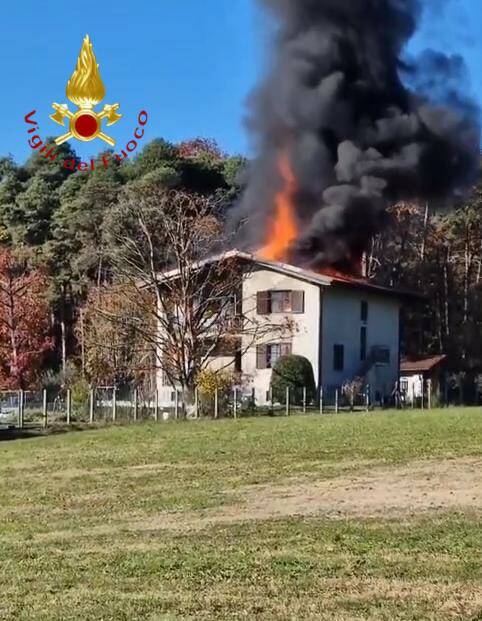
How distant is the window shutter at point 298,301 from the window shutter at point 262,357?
188cm

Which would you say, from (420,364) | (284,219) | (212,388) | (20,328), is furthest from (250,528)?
(420,364)

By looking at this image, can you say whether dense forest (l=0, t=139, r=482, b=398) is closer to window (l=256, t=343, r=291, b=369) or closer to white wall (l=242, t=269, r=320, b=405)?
white wall (l=242, t=269, r=320, b=405)

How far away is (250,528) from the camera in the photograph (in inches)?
415

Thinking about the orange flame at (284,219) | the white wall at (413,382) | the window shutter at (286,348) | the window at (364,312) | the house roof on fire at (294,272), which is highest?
the orange flame at (284,219)

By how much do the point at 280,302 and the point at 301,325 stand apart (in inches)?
49.0

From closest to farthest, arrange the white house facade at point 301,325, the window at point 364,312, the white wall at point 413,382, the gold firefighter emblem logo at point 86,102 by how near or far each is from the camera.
Answer: the gold firefighter emblem logo at point 86,102 < the white house facade at point 301,325 < the window at point 364,312 < the white wall at point 413,382

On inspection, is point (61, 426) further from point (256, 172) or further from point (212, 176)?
Answer: point (212, 176)

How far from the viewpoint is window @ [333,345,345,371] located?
3953 cm

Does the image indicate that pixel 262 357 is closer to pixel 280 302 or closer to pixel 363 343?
pixel 280 302

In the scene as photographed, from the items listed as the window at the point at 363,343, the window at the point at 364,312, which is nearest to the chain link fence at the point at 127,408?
the window at the point at 363,343

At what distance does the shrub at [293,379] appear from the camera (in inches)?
1416

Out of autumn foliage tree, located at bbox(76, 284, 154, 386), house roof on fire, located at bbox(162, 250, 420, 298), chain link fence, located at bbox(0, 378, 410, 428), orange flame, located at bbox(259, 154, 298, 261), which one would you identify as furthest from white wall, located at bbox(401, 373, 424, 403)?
autumn foliage tree, located at bbox(76, 284, 154, 386)

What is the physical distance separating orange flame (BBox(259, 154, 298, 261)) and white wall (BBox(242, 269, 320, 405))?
1800 mm

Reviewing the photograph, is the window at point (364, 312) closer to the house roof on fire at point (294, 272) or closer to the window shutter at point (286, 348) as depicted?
the house roof on fire at point (294, 272)
